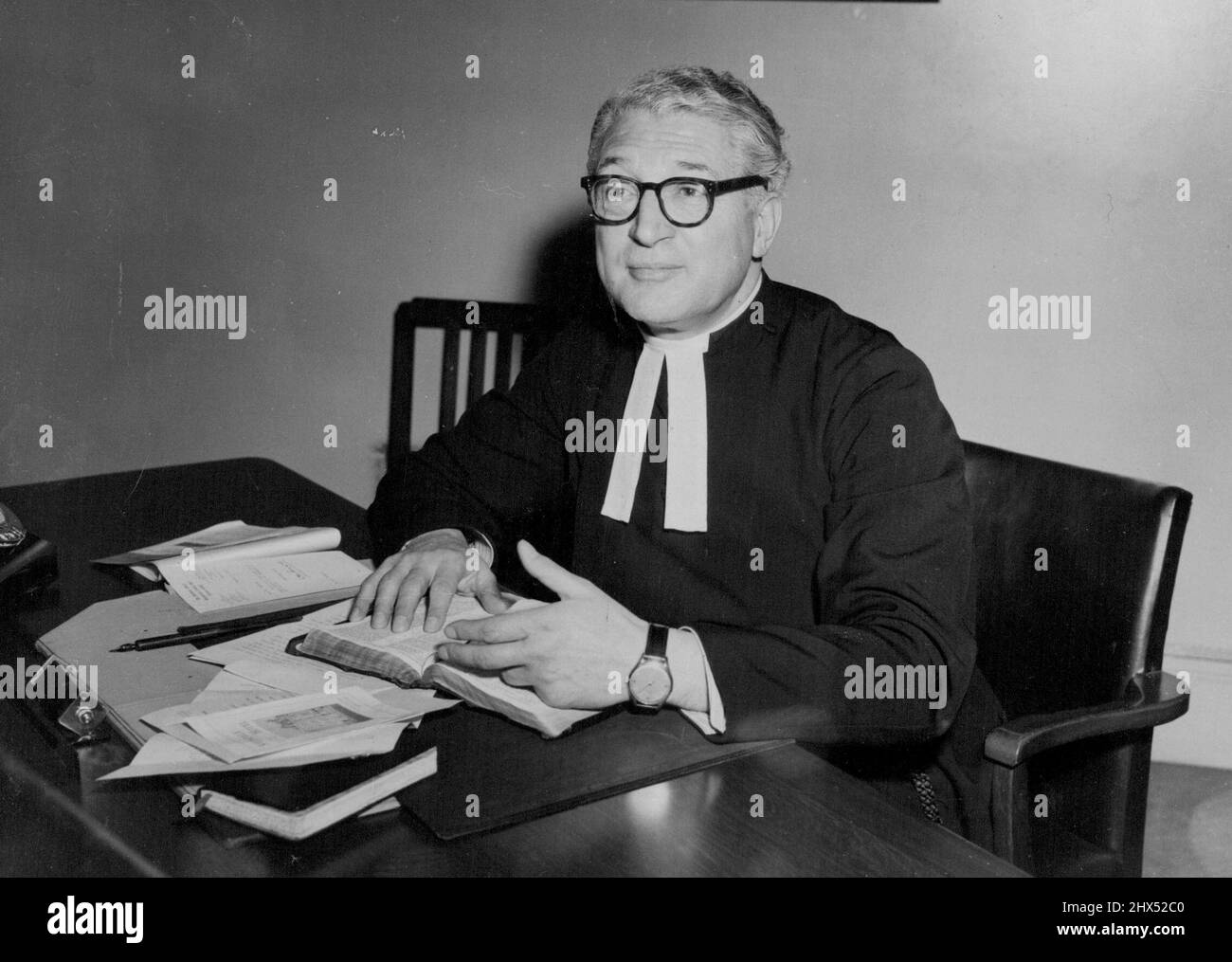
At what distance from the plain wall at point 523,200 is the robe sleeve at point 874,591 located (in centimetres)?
121

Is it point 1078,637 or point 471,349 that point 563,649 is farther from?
point 471,349

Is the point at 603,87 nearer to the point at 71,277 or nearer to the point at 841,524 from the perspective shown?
the point at 71,277

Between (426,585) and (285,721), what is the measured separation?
42 centimetres

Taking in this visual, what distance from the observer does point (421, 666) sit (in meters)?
1.36

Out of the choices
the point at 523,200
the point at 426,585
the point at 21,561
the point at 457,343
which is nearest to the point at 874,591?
the point at 426,585

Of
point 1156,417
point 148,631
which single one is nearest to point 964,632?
point 148,631

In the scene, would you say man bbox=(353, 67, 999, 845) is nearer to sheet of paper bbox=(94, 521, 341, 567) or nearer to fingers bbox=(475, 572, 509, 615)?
fingers bbox=(475, 572, 509, 615)

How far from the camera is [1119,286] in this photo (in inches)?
108

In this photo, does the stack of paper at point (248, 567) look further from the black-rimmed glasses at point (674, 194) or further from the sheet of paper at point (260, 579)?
the black-rimmed glasses at point (674, 194)

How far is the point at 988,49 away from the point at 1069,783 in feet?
5.99

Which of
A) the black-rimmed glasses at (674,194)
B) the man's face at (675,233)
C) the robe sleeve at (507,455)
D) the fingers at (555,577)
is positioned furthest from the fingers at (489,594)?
the black-rimmed glasses at (674,194)

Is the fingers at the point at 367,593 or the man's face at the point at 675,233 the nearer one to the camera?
the fingers at the point at 367,593

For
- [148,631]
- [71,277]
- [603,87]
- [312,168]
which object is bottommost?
[148,631]

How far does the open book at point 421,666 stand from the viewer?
50.5 inches
